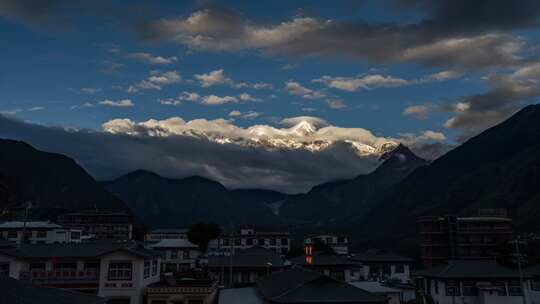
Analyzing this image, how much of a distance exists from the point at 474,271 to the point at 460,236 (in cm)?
7581

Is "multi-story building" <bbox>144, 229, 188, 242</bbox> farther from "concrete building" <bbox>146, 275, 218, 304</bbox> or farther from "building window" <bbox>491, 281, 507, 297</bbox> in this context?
"building window" <bbox>491, 281, 507, 297</bbox>

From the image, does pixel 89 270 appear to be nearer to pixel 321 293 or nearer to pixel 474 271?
pixel 321 293

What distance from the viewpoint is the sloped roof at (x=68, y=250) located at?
171 ft

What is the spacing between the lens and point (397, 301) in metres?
62.2

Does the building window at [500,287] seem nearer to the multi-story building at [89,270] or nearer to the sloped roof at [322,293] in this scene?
the sloped roof at [322,293]

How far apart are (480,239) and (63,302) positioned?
131 m

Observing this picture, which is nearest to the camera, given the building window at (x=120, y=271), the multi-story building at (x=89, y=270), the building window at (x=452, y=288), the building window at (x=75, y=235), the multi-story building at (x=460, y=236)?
the multi-story building at (x=89, y=270)

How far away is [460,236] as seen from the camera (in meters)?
130

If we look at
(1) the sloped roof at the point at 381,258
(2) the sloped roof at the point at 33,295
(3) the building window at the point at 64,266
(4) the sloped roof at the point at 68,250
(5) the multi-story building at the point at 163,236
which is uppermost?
(5) the multi-story building at the point at 163,236

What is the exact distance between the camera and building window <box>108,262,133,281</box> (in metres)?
51.9

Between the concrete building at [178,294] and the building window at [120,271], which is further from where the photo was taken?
the building window at [120,271]

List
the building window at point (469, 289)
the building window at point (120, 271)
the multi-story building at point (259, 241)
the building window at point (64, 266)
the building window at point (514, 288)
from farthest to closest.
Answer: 1. the multi-story building at point (259, 241)
2. the building window at point (469, 289)
3. the building window at point (514, 288)
4. the building window at point (64, 266)
5. the building window at point (120, 271)

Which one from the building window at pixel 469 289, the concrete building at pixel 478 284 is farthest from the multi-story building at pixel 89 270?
the building window at pixel 469 289

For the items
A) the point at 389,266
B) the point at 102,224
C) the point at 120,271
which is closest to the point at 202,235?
the point at 102,224
